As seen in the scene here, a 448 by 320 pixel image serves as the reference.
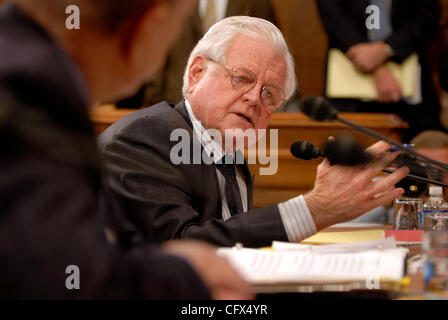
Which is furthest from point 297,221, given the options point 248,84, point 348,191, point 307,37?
point 307,37

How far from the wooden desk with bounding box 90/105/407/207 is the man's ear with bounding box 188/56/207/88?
1.47 m

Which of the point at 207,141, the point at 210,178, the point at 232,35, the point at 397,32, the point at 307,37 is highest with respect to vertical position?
the point at 307,37

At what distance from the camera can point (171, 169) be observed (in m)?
1.90

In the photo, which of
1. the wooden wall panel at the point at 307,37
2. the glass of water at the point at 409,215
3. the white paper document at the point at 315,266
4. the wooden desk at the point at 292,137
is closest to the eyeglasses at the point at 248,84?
the glass of water at the point at 409,215

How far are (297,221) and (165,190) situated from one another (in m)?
0.38

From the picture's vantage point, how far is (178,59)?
3803 mm

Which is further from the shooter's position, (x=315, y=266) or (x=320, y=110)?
(x=320, y=110)

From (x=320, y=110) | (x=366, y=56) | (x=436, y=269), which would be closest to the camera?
(x=436, y=269)

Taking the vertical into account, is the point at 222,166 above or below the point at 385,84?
below

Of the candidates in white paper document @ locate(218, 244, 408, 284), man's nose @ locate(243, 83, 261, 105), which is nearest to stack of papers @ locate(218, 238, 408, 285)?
white paper document @ locate(218, 244, 408, 284)

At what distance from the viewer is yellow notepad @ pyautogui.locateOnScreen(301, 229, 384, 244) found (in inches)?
79.0

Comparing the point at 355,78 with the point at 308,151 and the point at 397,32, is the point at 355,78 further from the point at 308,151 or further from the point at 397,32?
the point at 308,151

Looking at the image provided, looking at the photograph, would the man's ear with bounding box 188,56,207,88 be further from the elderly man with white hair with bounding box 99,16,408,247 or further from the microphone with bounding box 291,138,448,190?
the microphone with bounding box 291,138,448,190
